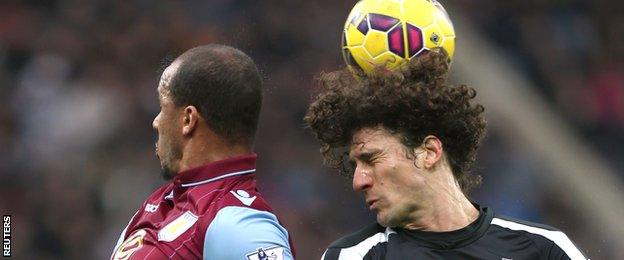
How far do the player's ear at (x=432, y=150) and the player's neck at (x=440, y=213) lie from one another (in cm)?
6

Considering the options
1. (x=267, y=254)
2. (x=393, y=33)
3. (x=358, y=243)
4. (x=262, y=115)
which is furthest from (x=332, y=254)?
(x=262, y=115)

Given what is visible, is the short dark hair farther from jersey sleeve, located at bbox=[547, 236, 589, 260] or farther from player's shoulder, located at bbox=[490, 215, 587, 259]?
jersey sleeve, located at bbox=[547, 236, 589, 260]

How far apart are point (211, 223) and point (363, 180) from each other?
1.42 feet

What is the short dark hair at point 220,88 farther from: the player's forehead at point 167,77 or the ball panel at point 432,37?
the ball panel at point 432,37

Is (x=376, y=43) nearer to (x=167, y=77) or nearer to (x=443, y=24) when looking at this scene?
(x=443, y=24)

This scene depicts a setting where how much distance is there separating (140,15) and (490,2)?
2.52 m

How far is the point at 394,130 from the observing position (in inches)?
129

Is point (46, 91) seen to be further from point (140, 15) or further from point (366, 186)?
point (366, 186)

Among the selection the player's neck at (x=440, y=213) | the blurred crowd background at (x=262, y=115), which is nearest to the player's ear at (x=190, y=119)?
the player's neck at (x=440, y=213)

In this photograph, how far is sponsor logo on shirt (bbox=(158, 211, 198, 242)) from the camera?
10.6 feet

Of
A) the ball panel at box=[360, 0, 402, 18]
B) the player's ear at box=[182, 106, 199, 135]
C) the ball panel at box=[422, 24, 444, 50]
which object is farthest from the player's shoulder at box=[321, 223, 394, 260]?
the ball panel at box=[360, 0, 402, 18]

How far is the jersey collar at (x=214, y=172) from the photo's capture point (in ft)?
11.0

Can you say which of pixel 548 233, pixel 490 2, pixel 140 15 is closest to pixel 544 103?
pixel 490 2

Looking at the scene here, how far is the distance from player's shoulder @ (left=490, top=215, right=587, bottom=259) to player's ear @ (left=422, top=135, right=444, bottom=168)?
25 cm
